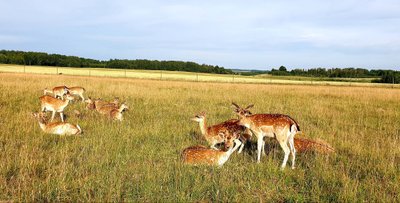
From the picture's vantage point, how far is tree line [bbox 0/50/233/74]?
101 m

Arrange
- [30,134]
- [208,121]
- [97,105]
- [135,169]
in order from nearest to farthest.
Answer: [135,169] → [30,134] → [208,121] → [97,105]

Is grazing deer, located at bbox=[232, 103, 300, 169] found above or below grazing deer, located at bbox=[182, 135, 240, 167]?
above

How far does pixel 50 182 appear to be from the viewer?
5.79 metres

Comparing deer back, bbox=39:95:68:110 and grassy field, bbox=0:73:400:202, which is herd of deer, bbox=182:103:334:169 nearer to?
grassy field, bbox=0:73:400:202

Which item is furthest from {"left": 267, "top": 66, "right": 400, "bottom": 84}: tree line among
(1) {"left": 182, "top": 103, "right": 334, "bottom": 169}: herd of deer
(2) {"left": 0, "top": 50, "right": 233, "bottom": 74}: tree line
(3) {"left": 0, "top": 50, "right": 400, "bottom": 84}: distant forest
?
(1) {"left": 182, "top": 103, "right": 334, "bottom": 169}: herd of deer

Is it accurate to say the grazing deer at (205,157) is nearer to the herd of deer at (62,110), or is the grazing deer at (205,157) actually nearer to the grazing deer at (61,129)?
the grazing deer at (61,129)

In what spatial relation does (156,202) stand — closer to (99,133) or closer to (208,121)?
(99,133)

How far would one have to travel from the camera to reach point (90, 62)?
121000mm

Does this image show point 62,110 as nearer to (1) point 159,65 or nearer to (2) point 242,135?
(2) point 242,135

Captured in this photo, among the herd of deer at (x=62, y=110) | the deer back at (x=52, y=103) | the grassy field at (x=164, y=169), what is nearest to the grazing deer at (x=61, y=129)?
the herd of deer at (x=62, y=110)

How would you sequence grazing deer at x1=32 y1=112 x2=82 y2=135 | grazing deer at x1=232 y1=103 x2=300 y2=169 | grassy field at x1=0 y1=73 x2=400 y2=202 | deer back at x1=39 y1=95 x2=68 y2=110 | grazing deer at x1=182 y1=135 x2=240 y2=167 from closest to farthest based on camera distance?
grassy field at x1=0 y1=73 x2=400 y2=202, grazing deer at x1=182 y1=135 x2=240 y2=167, grazing deer at x1=232 y1=103 x2=300 y2=169, grazing deer at x1=32 y1=112 x2=82 y2=135, deer back at x1=39 y1=95 x2=68 y2=110

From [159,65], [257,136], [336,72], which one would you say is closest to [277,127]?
[257,136]

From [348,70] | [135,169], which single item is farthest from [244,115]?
[348,70]

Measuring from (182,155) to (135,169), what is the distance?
123cm
